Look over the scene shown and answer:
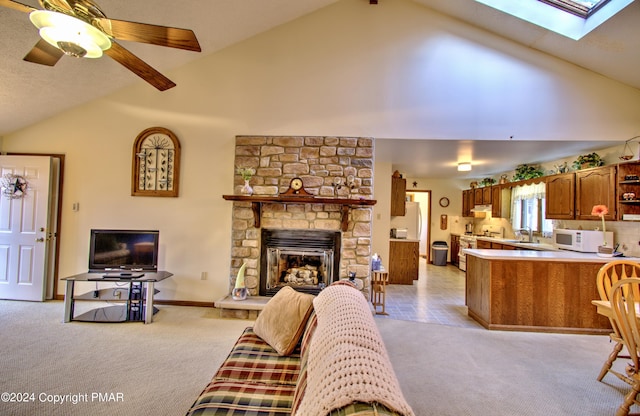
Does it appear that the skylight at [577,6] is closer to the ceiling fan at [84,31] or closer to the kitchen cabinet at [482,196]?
the ceiling fan at [84,31]

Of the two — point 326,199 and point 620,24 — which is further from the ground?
point 620,24

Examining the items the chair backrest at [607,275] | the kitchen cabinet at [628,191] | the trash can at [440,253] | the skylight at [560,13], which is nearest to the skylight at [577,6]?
the skylight at [560,13]

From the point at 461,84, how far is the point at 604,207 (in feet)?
7.44

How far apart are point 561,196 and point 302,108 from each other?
4149mm

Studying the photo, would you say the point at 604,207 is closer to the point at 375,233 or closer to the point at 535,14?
the point at 535,14

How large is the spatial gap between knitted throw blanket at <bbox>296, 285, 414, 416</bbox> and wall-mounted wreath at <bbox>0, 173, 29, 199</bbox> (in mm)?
4817

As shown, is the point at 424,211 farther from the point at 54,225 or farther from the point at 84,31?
the point at 84,31

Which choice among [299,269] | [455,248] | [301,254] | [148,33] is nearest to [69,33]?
[148,33]

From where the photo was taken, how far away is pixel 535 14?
3340 millimetres

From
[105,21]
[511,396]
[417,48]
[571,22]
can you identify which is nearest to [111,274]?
[105,21]

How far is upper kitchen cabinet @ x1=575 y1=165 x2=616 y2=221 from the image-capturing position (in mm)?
3627

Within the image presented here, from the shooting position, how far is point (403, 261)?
19.0 ft

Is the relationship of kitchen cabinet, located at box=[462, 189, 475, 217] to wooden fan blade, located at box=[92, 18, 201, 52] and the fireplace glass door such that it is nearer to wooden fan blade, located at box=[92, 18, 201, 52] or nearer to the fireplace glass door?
the fireplace glass door

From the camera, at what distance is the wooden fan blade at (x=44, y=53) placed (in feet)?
6.48
